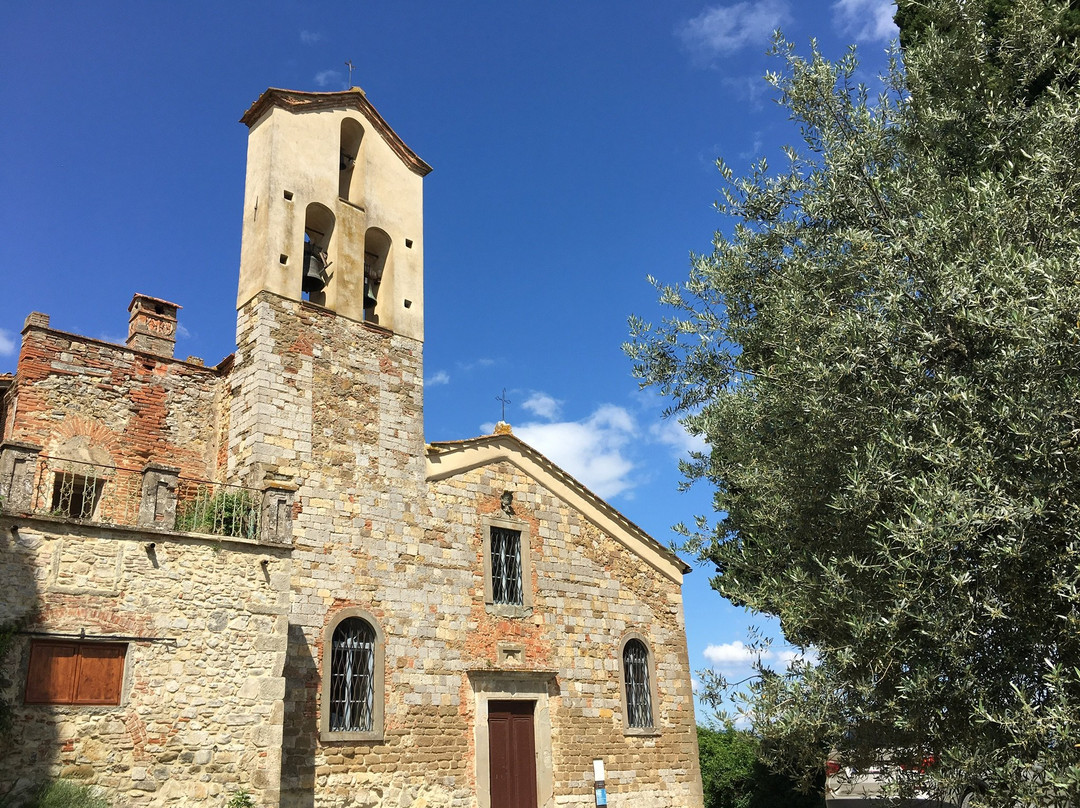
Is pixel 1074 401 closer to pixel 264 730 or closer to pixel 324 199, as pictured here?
pixel 264 730

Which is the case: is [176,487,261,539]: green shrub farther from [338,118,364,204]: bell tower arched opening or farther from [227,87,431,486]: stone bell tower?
[338,118,364,204]: bell tower arched opening

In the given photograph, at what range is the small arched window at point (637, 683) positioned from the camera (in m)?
16.1

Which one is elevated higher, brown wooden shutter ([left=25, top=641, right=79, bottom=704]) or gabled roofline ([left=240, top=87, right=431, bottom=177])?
gabled roofline ([left=240, top=87, right=431, bottom=177])

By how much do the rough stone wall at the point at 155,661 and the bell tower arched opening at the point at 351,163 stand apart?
8.00 meters

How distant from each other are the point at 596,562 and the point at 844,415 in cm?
954

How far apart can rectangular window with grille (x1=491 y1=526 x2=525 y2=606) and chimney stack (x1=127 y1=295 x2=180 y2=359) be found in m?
6.23

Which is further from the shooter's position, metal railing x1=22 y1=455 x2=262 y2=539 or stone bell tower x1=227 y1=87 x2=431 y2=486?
stone bell tower x1=227 y1=87 x2=431 y2=486

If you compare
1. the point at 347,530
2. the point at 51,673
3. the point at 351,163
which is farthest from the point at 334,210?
the point at 51,673

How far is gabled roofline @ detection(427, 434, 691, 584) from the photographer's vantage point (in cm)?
1526

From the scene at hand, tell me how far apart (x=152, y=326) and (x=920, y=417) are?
12.2 meters

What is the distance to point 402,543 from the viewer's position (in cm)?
1412

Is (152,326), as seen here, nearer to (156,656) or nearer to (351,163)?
(351,163)

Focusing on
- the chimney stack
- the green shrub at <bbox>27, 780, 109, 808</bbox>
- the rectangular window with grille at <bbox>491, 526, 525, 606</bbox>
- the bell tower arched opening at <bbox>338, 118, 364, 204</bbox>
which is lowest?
the green shrub at <bbox>27, 780, 109, 808</bbox>

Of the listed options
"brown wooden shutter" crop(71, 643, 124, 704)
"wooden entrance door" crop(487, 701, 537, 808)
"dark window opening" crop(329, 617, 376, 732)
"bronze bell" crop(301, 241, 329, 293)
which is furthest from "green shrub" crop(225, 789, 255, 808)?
"bronze bell" crop(301, 241, 329, 293)
